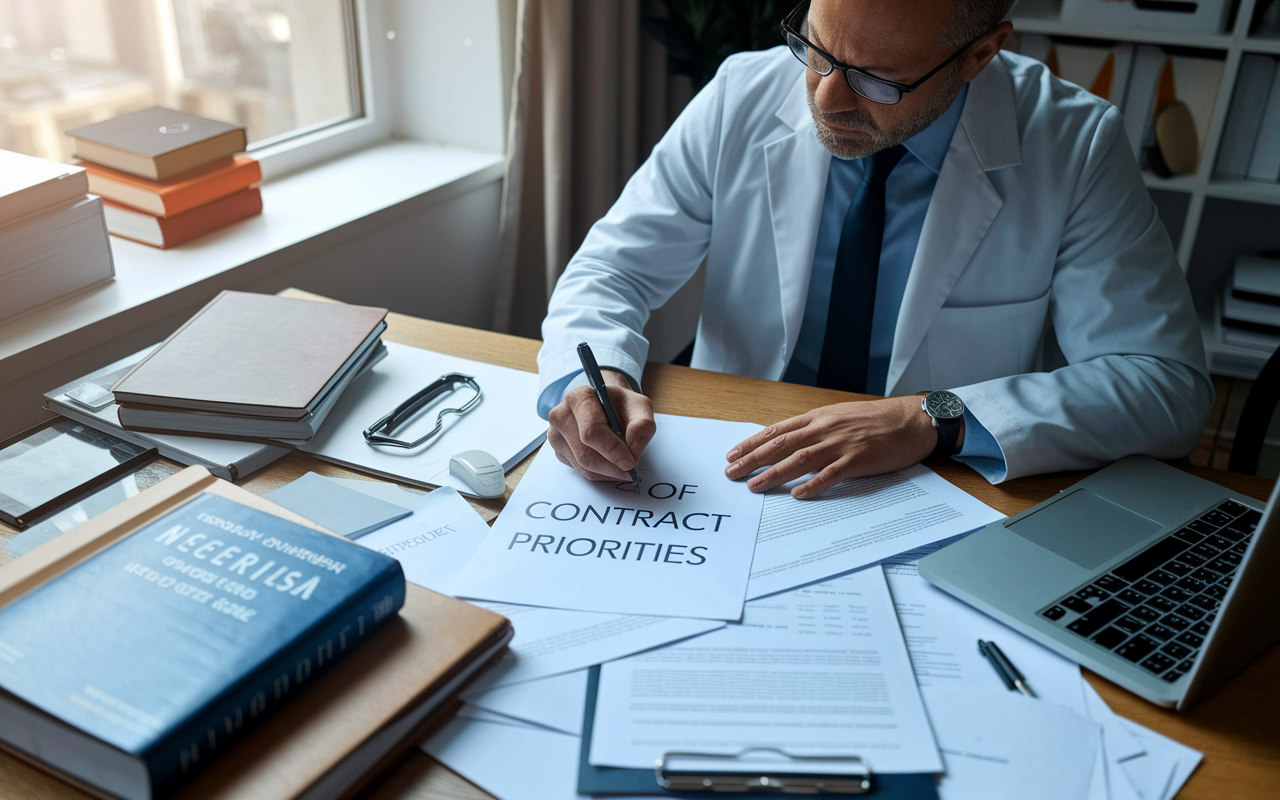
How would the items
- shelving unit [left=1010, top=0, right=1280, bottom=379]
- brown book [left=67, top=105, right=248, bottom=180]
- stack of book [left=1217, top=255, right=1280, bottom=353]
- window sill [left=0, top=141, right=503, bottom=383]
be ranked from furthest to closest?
1. stack of book [left=1217, top=255, right=1280, bottom=353]
2. shelving unit [left=1010, top=0, right=1280, bottom=379]
3. brown book [left=67, top=105, right=248, bottom=180]
4. window sill [left=0, top=141, right=503, bottom=383]

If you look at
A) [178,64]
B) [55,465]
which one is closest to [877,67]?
[55,465]

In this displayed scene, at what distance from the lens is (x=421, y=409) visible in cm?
109

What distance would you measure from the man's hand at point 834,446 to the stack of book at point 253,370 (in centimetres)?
46

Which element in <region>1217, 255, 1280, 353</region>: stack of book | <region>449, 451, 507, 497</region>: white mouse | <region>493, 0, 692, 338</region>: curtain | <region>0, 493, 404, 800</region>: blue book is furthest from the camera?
<region>1217, 255, 1280, 353</region>: stack of book

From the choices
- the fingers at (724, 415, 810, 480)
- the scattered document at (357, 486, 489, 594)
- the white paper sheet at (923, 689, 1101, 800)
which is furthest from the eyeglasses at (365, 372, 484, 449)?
the white paper sheet at (923, 689, 1101, 800)

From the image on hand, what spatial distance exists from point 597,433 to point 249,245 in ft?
3.13

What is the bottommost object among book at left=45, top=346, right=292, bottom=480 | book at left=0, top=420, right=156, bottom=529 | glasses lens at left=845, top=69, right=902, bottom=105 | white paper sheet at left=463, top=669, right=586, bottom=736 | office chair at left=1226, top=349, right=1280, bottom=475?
office chair at left=1226, top=349, right=1280, bottom=475

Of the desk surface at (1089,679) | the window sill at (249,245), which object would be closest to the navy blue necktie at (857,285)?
the desk surface at (1089,679)

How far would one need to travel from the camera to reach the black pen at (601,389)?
985mm

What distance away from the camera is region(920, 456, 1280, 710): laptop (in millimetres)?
696

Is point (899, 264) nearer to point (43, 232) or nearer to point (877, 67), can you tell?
point (877, 67)

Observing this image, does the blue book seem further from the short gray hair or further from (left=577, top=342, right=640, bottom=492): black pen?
the short gray hair

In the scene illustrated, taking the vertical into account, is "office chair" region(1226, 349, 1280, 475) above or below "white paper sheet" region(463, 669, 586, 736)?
below

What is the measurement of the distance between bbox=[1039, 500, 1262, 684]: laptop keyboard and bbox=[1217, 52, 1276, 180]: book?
1750 mm
